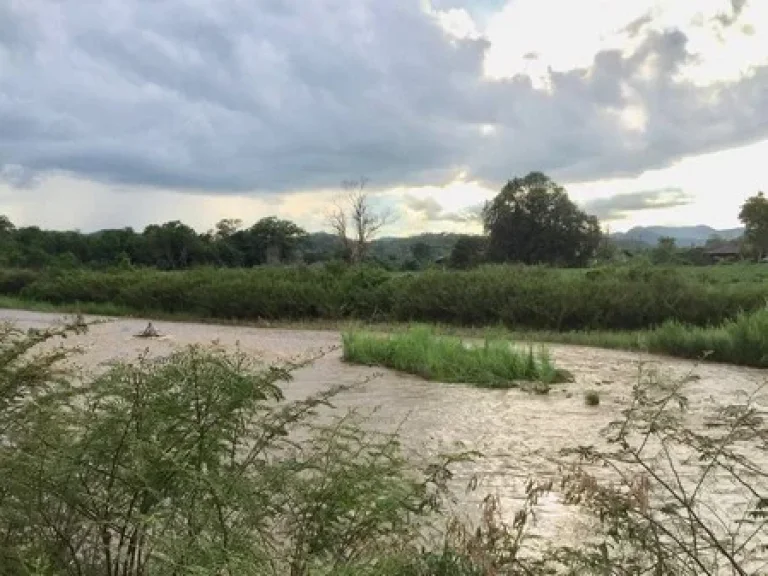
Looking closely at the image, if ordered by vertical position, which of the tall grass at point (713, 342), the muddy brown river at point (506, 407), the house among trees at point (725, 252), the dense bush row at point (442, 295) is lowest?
the muddy brown river at point (506, 407)

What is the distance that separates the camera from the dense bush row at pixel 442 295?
22.1 meters

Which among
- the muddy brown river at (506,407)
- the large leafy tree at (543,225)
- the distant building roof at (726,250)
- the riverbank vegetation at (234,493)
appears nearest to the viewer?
the riverbank vegetation at (234,493)

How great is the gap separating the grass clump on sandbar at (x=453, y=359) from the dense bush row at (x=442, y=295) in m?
8.34

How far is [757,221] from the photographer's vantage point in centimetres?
4994

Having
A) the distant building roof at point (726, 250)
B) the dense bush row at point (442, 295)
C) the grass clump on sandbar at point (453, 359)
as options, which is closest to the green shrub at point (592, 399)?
the grass clump on sandbar at point (453, 359)

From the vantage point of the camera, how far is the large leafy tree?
41.2 metres

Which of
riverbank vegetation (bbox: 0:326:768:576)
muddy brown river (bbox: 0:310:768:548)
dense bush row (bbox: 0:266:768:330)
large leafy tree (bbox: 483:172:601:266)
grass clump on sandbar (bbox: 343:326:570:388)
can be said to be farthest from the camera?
large leafy tree (bbox: 483:172:601:266)

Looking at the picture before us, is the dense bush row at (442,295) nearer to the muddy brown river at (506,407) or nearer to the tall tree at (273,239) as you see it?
the muddy brown river at (506,407)

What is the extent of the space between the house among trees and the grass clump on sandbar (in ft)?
153

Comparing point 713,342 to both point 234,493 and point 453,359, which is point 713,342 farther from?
point 234,493

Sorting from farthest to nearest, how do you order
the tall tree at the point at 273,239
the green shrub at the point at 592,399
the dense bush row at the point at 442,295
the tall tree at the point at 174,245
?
1. the tall tree at the point at 273,239
2. the tall tree at the point at 174,245
3. the dense bush row at the point at 442,295
4. the green shrub at the point at 592,399

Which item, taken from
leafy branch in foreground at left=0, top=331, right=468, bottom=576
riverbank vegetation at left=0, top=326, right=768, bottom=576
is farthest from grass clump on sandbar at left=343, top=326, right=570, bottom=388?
leafy branch in foreground at left=0, top=331, right=468, bottom=576

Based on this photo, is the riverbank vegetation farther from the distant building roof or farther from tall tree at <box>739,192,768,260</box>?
the distant building roof

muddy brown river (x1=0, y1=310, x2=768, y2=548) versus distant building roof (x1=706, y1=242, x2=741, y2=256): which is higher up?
distant building roof (x1=706, y1=242, x2=741, y2=256)
